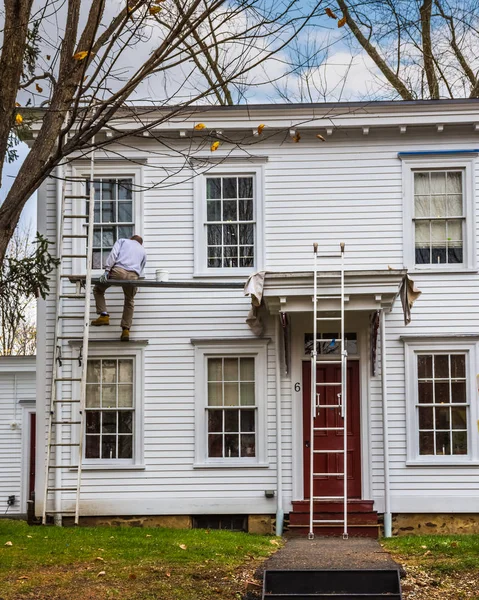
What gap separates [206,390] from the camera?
633 inches

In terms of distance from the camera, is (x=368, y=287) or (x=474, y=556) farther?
(x=368, y=287)

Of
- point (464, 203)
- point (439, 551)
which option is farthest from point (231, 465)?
point (464, 203)

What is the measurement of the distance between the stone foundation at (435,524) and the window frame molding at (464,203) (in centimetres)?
396

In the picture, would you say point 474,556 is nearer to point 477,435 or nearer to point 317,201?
point 477,435

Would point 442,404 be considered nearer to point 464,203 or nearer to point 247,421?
point 247,421

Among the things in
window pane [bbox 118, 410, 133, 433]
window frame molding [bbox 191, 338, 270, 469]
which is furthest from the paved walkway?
window pane [bbox 118, 410, 133, 433]

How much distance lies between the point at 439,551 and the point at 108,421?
6.09 m

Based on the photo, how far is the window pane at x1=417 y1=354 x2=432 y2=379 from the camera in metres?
15.9

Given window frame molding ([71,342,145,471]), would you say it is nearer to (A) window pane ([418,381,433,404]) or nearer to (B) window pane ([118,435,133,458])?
(B) window pane ([118,435,133,458])

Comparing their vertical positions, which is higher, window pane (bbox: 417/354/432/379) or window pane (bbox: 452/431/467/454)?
window pane (bbox: 417/354/432/379)

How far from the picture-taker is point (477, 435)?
1571 centimetres

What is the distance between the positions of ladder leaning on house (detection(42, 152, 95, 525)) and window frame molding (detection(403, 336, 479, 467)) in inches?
208

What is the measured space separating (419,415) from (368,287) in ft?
8.91

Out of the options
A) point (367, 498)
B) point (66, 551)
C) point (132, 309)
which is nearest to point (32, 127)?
point (132, 309)
